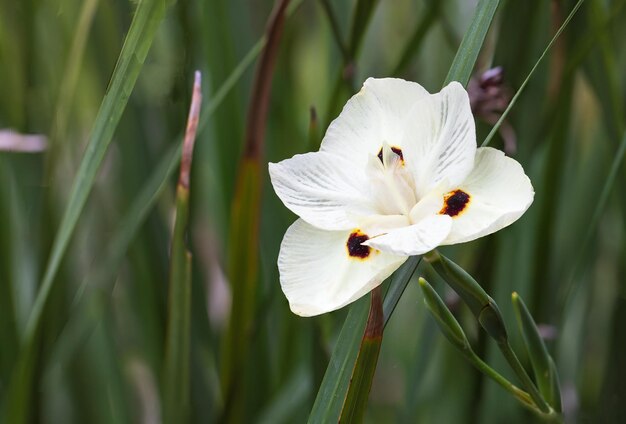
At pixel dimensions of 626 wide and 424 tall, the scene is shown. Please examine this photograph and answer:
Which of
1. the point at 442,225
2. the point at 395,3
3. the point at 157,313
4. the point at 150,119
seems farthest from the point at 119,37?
the point at 442,225

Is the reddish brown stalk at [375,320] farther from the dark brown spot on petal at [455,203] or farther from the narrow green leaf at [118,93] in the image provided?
the narrow green leaf at [118,93]

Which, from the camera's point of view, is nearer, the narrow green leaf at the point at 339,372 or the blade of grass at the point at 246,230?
the narrow green leaf at the point at 339,372

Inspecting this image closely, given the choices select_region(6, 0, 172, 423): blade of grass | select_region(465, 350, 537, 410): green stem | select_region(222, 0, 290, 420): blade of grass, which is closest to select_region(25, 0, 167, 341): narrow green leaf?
select_region(6, 0, 172, 423): blade of grass

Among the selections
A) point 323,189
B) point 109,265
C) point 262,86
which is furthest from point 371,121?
point 109,265

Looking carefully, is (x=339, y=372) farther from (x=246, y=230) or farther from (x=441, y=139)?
(x=246, y=230)

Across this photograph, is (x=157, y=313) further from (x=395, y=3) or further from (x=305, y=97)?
(x=395, y=3)

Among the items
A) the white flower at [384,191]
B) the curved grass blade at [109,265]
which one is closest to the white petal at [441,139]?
the white flower at [384,191]
